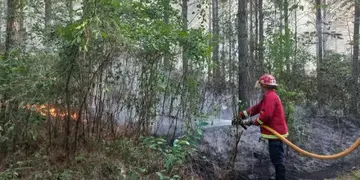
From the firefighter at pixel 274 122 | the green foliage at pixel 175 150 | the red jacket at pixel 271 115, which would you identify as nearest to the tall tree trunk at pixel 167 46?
the green foliage at pixel 175 150

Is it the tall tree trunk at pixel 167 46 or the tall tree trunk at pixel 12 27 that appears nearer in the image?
the tall tree trunk at pixel 167 46

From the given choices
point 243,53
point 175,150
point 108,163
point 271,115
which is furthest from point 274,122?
point 243,53

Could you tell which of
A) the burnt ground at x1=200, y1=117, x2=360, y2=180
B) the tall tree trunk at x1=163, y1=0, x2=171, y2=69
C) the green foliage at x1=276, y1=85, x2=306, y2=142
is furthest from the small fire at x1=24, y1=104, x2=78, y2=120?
the green foliage at x1=276, y1=85, x2=306, y2=142

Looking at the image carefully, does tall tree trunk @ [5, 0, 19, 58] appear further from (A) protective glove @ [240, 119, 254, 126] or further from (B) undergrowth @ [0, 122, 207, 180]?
(A) protective glove @ [240, 119, 254, 126]

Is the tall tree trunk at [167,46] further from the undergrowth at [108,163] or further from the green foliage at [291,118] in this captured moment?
the green foliage at [291,118]

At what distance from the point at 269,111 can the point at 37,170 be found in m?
3.51

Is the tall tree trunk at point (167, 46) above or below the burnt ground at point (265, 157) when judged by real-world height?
above

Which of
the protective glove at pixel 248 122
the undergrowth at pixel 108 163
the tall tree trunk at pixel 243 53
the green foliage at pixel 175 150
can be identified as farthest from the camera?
the tall tree trunk at pixel 243 53

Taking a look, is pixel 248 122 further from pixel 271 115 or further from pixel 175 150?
pixel 175 150

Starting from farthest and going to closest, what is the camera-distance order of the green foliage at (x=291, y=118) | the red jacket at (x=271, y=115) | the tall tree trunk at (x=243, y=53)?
the tall tree trunk at (x=243, y=53)
the green foliage at (x=291, y=118)
the red jacket at (x=271, y=115)

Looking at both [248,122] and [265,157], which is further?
[265,157]

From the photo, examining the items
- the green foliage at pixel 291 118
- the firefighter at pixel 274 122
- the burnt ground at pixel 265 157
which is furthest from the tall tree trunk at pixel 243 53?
the firefighter at pixel 274 122

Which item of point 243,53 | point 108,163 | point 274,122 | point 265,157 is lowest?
point 265,157

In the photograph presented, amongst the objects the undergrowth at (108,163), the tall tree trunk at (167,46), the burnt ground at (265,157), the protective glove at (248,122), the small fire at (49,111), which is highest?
the tall tree trunk at (167,46)
